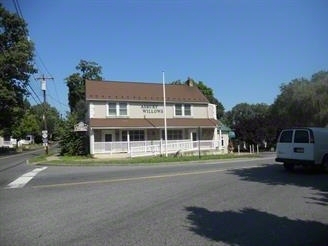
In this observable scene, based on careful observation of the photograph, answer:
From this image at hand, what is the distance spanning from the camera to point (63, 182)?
17875 mm

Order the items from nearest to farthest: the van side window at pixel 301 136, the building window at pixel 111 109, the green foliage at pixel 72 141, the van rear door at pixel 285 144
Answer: the van side window at pixel 301 136, the van rear door at pixel 285 144, the green foliage at pixel 72 141, the building window at pixel 111 109

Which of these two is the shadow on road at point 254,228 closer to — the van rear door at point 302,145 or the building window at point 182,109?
the van rear door at point 302,145

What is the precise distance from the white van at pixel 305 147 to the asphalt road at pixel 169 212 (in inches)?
88.3

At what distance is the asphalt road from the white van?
2.24 metres

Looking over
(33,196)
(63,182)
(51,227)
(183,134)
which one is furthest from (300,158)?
(183,134)

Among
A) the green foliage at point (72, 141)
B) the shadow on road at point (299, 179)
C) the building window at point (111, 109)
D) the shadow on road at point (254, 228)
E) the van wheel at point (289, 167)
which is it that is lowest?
the shadow on road at point (254, 228)

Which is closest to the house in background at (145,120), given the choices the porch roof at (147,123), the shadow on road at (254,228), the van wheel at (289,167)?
the porch roof at (147,123)

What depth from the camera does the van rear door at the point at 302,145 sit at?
19250mm

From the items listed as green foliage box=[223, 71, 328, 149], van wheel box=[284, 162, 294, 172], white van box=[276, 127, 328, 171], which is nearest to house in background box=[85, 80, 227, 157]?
green foliage box=[223, 71, 328, 149]

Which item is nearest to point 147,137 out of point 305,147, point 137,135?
point 137,135

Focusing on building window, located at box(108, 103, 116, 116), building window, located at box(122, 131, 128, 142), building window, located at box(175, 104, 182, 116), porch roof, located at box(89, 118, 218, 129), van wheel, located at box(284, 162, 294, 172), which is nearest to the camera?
van wheel, located at box(284, 162, 294, 172)

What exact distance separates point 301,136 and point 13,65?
45550mm

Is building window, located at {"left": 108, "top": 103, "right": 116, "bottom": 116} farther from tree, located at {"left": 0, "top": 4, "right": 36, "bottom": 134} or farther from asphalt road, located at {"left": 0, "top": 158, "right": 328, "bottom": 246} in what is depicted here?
asphalt road, located at {"left": 0, "top": 158, "right": 328, "bottom": 246}

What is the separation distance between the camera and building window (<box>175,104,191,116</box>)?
1945 inches
